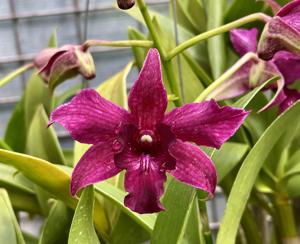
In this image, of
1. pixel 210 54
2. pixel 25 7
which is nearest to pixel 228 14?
pixel 210 54

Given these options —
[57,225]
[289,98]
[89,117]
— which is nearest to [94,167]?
[89,117]

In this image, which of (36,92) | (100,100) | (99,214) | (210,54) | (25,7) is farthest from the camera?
(25,7)

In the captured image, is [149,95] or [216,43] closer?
[149,95]

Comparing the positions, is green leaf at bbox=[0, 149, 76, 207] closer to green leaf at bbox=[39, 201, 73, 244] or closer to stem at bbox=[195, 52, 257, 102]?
green leaf at bbox=[39, 201, 73, 244]

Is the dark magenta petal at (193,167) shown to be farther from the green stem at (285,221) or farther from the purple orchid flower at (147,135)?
the green stem at (285,221)

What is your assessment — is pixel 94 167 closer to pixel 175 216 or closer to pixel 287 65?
pixel 175 216

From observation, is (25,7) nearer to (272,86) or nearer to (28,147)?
(28,147)

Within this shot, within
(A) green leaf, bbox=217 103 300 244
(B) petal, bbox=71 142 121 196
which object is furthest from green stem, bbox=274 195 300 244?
(B) petal, bbox=71 142 121 196
